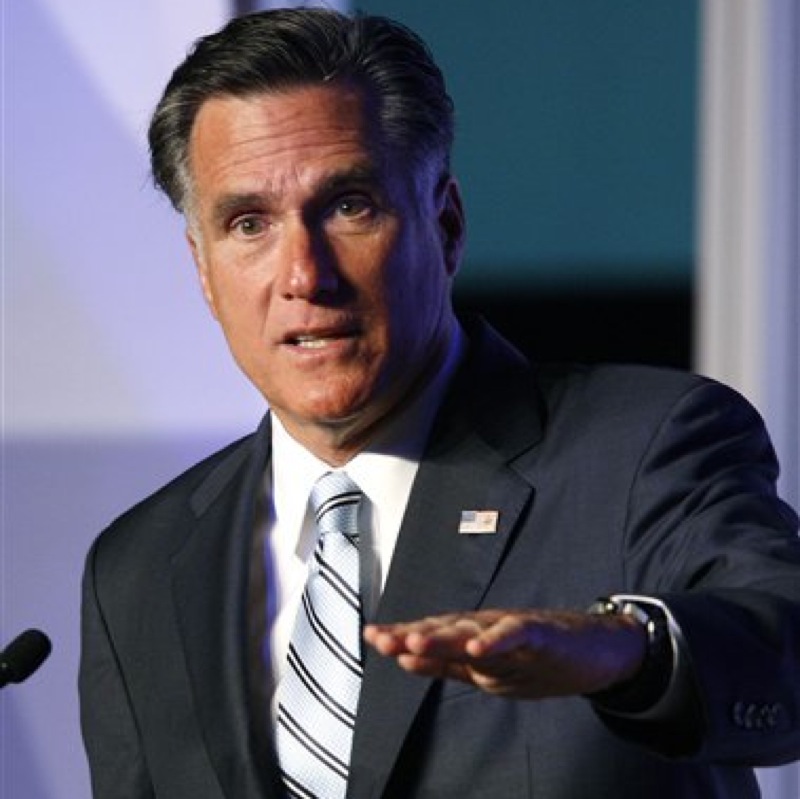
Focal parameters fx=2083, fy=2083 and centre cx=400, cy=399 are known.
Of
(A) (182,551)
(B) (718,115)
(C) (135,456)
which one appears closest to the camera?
(A) (182,551)

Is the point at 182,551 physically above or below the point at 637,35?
below

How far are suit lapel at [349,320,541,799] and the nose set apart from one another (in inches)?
7.7

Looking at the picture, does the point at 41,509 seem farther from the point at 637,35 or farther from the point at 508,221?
the point at 637,35

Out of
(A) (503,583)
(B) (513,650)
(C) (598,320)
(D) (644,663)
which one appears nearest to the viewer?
(B) (513,650)

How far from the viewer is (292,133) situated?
184cm

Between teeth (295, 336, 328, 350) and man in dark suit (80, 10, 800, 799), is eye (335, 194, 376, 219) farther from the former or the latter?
teeth (295, 336, 328, 350)

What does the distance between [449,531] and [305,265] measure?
0.86 feet

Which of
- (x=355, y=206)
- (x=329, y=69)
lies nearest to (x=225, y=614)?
(x=355, y=206)

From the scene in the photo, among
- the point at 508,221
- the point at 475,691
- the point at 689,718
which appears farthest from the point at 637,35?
the point at 689,718

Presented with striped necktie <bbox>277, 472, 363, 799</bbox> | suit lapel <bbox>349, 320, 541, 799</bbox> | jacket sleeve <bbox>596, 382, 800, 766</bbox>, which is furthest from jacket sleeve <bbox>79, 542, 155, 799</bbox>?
jacket sleeve <bbox>596, 382, 800, 766</bbox>

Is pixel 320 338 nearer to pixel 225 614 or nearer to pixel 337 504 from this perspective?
pixel 337 504

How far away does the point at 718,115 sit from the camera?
3025 millimetres

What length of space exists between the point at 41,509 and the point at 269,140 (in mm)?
1051

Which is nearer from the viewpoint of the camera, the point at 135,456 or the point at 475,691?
the point at 475,691
